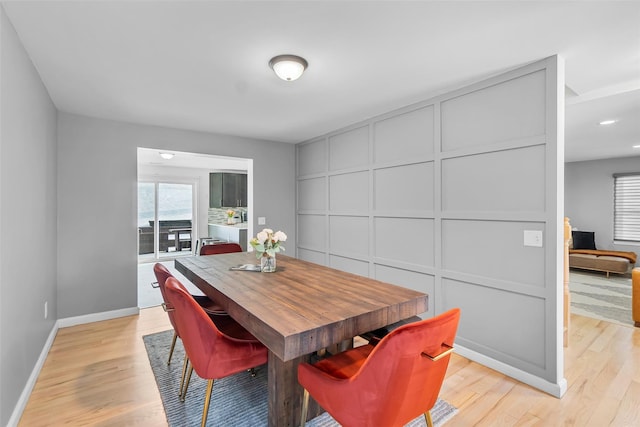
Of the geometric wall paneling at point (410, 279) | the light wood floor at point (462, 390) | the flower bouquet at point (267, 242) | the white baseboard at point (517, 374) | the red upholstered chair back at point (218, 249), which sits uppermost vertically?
the flower bouquet at point (267, 242)

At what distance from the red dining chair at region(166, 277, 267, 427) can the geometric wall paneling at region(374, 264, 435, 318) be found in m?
1.84

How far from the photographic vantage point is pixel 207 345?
1550 millimetres

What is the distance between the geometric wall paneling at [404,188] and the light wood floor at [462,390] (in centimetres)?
146

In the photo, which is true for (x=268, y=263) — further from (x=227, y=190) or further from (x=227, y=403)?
(x=227, y=190)

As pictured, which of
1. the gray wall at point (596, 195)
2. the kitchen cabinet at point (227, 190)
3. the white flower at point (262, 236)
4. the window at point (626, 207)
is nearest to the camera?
the white flower at point (262, 236)

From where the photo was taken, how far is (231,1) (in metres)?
1.57

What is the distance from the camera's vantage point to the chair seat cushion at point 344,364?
1.46m

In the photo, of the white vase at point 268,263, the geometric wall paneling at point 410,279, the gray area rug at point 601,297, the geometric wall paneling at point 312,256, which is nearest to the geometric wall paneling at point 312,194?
the geometric wall paneling at point 312,256

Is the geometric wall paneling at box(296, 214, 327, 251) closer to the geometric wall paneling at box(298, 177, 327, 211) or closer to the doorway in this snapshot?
the geometric wall paneling at box(298, 177, 327, 211)

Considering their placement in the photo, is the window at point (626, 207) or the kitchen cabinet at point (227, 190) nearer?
the window at point (626, 207)

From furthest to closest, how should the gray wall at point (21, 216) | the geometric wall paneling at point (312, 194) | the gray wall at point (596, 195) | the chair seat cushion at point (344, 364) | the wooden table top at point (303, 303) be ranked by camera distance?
the gray wall at point (596, 195) → the geometric wall paneling at point (312, 194) → the gray wall at point (21, 216) → the chair seat cushion at point (344, 364) → the wooden table top at point (303, 303)

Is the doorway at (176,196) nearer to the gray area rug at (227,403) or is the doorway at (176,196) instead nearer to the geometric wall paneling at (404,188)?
the geometric wall paneling at (404,188)

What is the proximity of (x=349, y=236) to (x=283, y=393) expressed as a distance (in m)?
2.44

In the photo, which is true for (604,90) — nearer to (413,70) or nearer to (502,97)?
(502,97)
